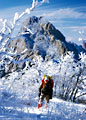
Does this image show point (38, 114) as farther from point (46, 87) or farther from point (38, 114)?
point (46, 87)

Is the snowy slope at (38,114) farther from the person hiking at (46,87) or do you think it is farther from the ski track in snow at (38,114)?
the person hiking at (46,87)

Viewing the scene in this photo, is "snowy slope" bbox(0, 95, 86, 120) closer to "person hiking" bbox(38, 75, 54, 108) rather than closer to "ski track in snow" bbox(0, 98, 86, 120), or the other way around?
"ski track in snow" bbox(0, 98, 86, 120)

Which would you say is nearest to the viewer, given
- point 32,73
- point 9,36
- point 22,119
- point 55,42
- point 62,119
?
point 9,36

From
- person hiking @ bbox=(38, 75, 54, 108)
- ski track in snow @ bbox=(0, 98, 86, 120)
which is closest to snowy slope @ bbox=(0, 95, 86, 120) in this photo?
ski track in snow @ bbox=(0, 98, 86, 120)

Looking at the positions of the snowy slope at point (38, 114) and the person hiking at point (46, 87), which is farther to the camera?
the person hiking at point (46, 87)

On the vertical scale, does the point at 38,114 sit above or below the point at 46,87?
below

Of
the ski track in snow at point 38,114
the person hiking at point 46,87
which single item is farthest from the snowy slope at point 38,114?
the person hiking at point 46,87

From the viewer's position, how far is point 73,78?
2131cm

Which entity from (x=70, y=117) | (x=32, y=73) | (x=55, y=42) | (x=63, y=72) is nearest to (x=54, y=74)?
(x=63, y=72)

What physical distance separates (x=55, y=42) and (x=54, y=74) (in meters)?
146

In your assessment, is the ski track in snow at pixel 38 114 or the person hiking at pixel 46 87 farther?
the person hiking at pixel 46 87

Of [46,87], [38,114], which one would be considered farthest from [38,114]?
[46,87]

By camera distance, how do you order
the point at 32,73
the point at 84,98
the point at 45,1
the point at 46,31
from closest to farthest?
the point at 45,1
the point at 32,73
the point at 84,98
the point at 46,31

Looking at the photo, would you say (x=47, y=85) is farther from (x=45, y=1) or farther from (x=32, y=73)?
(x=32, y=73)
